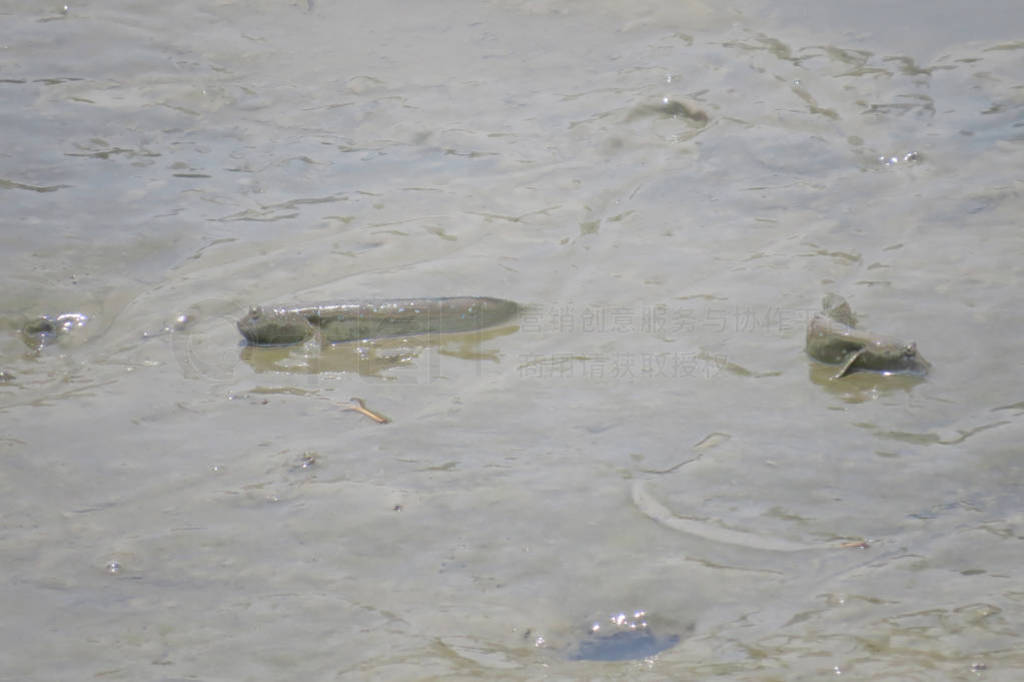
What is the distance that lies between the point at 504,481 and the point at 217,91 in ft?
15.3

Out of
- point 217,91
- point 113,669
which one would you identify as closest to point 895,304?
point 113,669

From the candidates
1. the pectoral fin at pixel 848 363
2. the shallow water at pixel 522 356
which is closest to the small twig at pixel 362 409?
the shallow water at pixel 522 356

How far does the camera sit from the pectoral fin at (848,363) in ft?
12.3

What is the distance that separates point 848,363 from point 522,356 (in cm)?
125

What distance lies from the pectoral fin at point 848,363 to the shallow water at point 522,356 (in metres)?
0.09

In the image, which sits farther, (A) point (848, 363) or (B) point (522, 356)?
(B) point (522, 356)

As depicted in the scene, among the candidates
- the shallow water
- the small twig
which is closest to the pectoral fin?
the shallow water

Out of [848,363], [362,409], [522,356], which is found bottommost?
[362,409]

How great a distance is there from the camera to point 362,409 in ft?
12.1

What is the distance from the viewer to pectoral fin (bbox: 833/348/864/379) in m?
3.74

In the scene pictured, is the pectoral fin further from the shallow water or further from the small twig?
the small twig

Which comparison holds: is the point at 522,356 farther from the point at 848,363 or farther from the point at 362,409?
the point at 848,363

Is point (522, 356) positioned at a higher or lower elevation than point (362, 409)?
higher

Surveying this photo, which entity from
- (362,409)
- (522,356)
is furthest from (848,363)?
(362,409)
